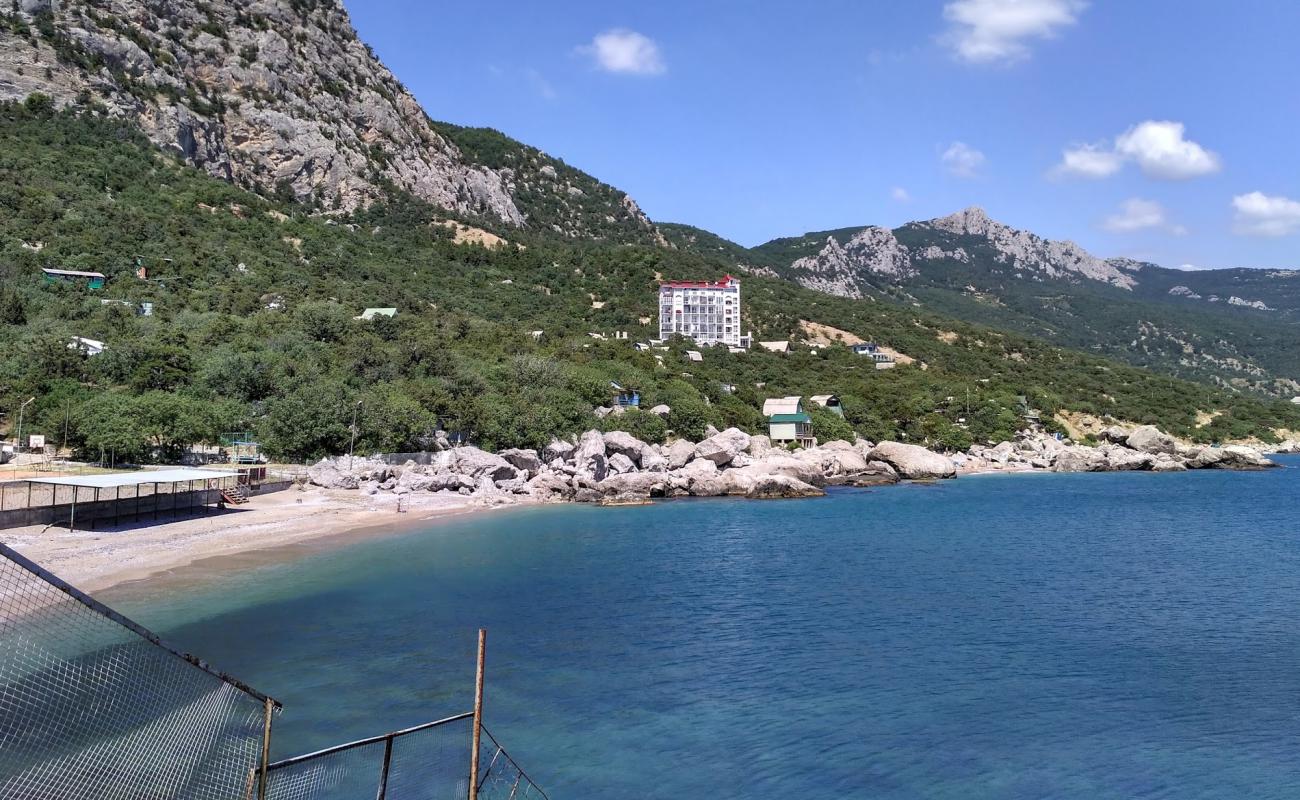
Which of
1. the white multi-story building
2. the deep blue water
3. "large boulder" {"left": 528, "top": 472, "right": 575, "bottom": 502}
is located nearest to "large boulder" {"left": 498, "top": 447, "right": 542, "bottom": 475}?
"large boulder" {"left": 528, "top": 472, "right": 575, "bottom": 502}

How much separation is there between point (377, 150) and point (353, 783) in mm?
113823

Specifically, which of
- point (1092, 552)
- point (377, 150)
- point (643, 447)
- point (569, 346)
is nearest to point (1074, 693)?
point (1092, 552)

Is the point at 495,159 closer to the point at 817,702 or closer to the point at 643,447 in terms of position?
the point at 643,447

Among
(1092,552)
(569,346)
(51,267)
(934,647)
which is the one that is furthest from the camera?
(569,346)

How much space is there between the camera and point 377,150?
112188 mm

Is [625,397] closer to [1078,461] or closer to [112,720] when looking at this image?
[1078,461]

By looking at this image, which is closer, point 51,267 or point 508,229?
point 51,267

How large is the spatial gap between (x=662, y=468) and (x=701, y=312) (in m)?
54.9

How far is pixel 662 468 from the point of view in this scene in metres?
51.0

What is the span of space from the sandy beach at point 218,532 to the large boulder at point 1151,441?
63.5 metres

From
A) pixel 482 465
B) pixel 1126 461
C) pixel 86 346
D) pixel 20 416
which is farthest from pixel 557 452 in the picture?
pixel 1126 461

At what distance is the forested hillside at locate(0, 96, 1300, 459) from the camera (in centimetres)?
4319

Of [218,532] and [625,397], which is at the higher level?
A: [625,397]

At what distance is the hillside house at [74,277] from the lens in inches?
2293
